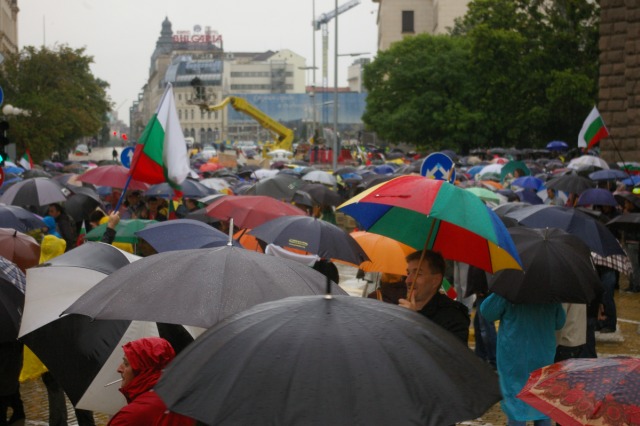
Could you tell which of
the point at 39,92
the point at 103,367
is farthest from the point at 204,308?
the point at 39,92

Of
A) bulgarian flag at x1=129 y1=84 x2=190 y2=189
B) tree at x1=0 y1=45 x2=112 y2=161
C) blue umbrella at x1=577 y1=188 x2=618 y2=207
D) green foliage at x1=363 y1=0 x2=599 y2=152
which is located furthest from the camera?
green foliage at x1=363 y1=0 x2=599 y2=152

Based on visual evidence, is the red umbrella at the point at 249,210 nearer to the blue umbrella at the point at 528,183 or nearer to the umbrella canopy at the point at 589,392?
the umbrella canopy at the point at 589,392

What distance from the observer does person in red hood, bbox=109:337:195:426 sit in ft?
15.2

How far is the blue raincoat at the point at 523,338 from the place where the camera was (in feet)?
23.3

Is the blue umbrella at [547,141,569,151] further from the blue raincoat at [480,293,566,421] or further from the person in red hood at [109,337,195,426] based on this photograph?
the person in red hood at [109,337,195,426]

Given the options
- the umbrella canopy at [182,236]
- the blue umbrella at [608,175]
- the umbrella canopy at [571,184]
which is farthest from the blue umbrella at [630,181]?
the umbrella canopy at [182,236]

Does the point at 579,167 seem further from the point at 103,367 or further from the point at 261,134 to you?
the point at 261,134

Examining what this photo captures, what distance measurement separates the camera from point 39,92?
51031 mm

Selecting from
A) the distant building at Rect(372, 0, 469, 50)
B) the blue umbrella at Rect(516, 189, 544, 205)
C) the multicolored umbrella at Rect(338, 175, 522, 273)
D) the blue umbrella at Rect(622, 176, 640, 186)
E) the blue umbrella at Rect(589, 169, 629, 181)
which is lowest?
the blue umbrella at Rect(516, 189, 544, 205)

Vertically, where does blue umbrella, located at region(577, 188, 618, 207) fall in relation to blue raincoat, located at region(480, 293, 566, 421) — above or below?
above

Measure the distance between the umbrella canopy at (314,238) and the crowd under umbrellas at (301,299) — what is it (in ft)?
0.05

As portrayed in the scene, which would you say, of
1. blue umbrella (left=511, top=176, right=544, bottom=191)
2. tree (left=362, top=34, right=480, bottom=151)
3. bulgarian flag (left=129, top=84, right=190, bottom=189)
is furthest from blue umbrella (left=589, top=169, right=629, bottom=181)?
tree (left=362, top=34, right=480, bottom=151)

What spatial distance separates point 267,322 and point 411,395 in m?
0.60

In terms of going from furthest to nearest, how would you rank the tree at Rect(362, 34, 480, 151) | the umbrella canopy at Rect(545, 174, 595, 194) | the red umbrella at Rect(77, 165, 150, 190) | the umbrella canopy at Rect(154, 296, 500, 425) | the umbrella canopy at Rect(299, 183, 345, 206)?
the tree at Rect(362, 34, 480, 151) → the umbrella canopy at Rect(299, 183, 345, 206) → the umbrella canopy at Rect(545, 174, 595, 194) → the red umbrella at Rect(77, 165, 150, 190) → the umbrella canopy at Rect(154, 296, 500, 425)
